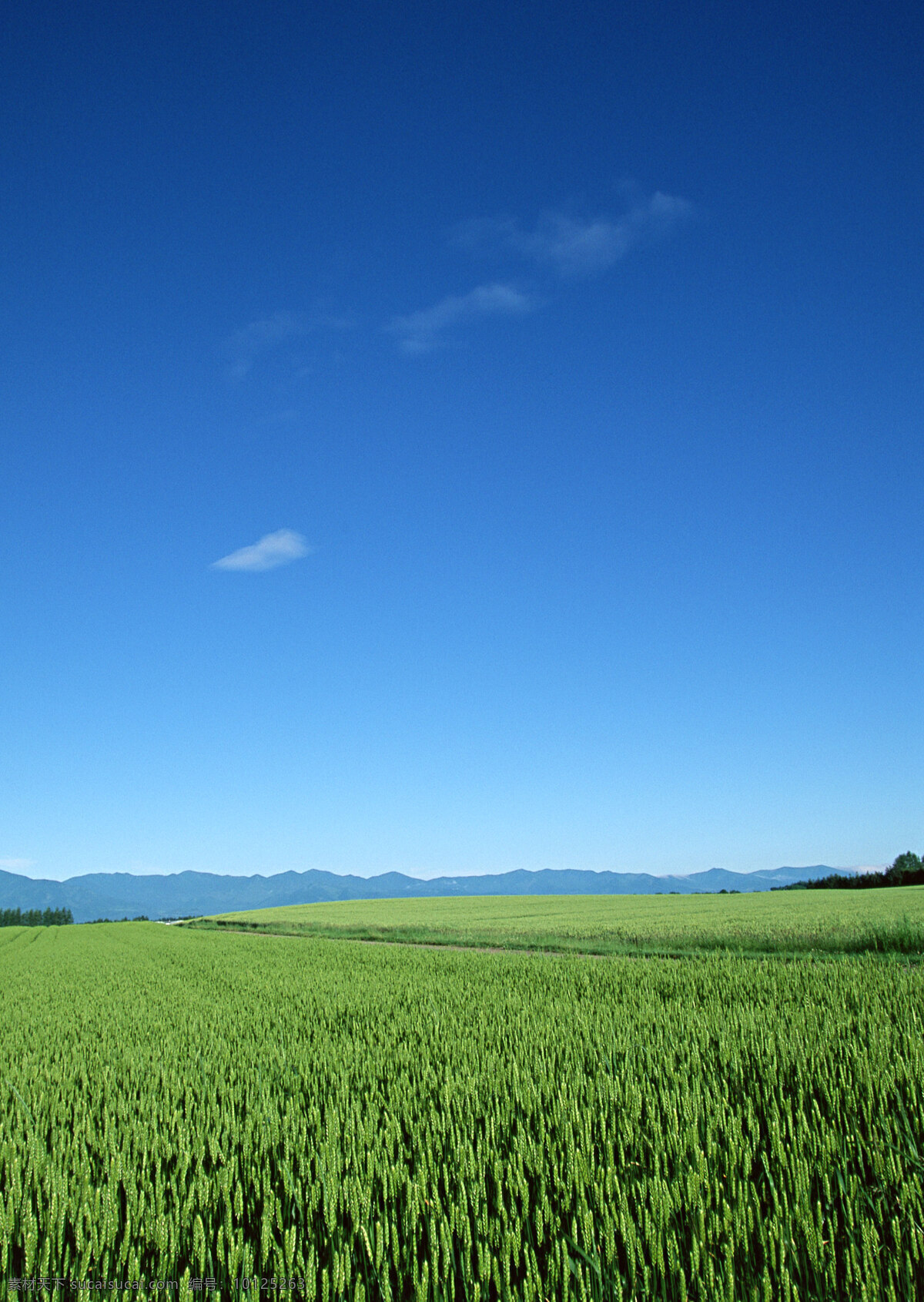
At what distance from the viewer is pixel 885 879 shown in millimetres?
74812

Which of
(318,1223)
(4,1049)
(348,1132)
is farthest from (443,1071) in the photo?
(4,1049)

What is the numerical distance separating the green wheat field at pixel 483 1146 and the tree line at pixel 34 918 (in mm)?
130109

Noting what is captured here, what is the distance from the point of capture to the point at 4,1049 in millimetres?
7984

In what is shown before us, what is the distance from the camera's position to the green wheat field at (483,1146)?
277 centimetres

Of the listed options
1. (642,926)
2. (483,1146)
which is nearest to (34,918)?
(642,926)

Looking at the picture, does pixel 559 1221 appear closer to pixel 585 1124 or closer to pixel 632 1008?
pixel 585 1124

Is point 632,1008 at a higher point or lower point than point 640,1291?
lower

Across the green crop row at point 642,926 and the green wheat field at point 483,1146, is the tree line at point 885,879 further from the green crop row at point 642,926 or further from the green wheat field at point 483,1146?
the green wheat field at point 483,1146

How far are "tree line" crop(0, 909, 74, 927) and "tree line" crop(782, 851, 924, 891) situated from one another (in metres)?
115

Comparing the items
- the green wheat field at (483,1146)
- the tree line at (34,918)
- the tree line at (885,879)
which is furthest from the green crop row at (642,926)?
the tree line at (34,918)

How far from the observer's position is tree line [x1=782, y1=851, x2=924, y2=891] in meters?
72.4

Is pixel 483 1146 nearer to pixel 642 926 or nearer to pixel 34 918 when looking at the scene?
pixel 642 926

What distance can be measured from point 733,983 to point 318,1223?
27.3 feet

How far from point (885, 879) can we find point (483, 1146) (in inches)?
3475
